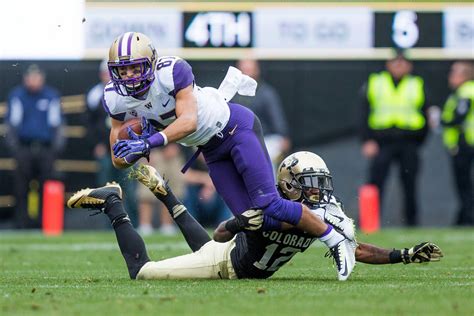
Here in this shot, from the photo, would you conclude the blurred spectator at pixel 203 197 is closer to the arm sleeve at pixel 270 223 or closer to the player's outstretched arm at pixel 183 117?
the player's outstretched arm at pixel 183 117

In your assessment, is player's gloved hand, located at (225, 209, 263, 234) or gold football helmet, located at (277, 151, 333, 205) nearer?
player's gloved hand, located at (225, 209, 263, 234)

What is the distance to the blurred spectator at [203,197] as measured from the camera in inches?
583

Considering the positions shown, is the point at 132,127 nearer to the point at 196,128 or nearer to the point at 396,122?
the point at 196,128

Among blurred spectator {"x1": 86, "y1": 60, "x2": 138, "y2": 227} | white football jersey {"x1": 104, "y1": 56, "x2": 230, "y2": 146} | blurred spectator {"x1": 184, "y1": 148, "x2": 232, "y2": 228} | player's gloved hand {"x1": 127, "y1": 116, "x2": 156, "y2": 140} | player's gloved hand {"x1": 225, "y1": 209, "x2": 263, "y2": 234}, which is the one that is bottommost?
blurred spectator {"x1": 184, "y1": 148, "x2": 232, "y2": 228}

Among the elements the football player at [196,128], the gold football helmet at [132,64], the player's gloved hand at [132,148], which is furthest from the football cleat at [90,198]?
the gold football helmet at [132,64]

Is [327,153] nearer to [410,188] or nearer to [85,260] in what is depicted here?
[410,188]

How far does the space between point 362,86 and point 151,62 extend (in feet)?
28.4

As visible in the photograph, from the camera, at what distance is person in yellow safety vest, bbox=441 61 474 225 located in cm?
1466

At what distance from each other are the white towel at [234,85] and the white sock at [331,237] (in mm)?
1132

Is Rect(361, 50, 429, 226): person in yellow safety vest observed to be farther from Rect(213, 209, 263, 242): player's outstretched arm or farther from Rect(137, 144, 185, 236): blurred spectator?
Rect(213, 209, 263, 242): player's outstretched arm

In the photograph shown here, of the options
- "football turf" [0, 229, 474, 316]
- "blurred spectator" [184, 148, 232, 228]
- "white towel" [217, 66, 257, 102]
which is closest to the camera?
"football turf" [0, 229, 474, 316]

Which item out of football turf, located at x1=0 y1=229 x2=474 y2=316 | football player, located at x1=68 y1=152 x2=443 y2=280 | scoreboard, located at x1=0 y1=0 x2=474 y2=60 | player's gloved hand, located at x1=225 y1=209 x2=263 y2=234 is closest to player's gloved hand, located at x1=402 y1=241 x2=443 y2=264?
football player, located at x1=68 y1=152 x2=443 y2=280

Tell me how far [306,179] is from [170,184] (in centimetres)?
768

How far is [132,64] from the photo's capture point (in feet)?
22.4
